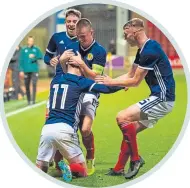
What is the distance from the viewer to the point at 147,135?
279 cm

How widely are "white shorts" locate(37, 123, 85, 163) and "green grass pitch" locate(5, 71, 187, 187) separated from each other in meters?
0.04

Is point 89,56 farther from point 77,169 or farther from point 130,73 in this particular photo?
point 77,169

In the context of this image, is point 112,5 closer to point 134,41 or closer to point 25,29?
point 134,41

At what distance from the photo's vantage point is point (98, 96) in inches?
108

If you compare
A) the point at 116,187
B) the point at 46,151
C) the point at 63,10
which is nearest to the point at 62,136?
the point at 46,151

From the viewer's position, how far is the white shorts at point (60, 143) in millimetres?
2734

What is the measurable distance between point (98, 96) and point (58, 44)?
240 mm

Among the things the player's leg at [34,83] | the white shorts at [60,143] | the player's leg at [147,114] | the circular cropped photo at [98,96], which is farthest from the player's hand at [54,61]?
the player's leg at [147,114]

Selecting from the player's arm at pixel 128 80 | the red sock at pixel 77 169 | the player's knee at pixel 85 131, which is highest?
the player's arm at pixel 128 80

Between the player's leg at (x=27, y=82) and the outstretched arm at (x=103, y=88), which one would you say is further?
the player's leg at (x=27, y=82)

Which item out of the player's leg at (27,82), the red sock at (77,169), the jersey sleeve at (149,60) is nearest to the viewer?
the jersey sleeve at (149,60)

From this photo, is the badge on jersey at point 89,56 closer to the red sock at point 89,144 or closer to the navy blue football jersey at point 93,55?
the navy blue football jersey at point 93,55

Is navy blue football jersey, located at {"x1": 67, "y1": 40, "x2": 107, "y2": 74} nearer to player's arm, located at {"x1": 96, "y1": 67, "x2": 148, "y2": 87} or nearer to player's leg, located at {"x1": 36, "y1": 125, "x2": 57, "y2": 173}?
player's arm, located at {"x1": 96, "y1": 67, "x2": 148, "y2": 87}

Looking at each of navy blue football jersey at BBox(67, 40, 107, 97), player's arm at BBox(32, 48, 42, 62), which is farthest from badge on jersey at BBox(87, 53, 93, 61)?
player's arm at BBox(32, 48, 42, 62)
